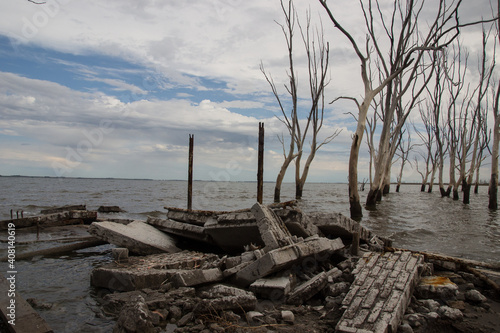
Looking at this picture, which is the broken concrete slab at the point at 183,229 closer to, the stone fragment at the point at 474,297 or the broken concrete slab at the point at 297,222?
the broken concrete slab at the point at 297,222

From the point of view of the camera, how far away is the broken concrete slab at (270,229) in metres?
4.40

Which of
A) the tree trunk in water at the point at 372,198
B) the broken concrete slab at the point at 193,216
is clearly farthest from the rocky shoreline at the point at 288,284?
the tree trunk in water at the point at 372,198

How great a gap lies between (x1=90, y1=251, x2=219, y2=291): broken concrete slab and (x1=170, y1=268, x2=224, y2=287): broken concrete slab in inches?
6.1

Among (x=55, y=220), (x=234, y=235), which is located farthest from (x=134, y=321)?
(x=55, y=220)

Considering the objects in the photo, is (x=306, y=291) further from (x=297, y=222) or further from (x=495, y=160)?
(x=495, y=160)

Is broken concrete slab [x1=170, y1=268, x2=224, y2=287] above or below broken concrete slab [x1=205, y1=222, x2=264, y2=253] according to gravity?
below

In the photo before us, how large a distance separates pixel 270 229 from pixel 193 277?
1.16 meters

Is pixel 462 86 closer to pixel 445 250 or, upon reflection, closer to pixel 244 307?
pixel 445 250

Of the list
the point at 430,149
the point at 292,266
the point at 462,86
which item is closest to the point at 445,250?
the point at 292,266

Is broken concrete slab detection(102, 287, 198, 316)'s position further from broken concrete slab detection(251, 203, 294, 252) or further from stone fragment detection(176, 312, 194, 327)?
broken concrete slab detection(251, 203, 294, 252)

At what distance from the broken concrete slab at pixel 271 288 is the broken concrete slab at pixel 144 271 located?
2.98ft

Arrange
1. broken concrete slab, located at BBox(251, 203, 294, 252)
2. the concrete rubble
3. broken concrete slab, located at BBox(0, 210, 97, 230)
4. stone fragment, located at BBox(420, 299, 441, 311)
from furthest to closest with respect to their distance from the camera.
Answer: broken concrete slab, located at BBox(0, 210, 97, 230), broken concrete slab, located at BBox(251, 203, 294, 252), stone fragment, located at BBox(420, 299, 441, 311), the concrete rubble

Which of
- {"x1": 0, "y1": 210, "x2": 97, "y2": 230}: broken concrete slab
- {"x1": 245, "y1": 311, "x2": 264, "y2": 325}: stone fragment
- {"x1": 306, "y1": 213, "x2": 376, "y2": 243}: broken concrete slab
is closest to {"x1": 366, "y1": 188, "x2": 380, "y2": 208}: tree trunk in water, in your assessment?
{"x1": 306, "y1": 213, "x2": 376, "y2": 243}: broken concrete slab

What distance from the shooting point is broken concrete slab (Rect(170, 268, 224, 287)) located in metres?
4.00
